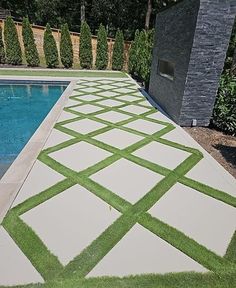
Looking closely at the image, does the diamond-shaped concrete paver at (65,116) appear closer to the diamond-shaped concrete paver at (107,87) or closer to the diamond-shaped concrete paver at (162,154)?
the diamond-shaped concrete paver at (162,154)


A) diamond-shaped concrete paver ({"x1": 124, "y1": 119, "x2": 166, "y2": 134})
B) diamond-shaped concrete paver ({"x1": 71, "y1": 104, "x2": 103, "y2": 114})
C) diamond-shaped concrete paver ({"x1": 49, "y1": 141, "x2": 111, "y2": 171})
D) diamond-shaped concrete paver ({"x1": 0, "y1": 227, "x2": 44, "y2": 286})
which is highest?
diamond-shaped concrete paver ({"x1": 124, "y1": 119, "x2": 166, "y2": 134})

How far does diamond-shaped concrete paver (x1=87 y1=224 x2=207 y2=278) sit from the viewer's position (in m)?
2.29

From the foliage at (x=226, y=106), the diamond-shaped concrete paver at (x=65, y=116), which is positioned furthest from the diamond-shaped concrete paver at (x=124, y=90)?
the foliage at (x=226, y=106)

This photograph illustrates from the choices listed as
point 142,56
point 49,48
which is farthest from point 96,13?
point 142,56

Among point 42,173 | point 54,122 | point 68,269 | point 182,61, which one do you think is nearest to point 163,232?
point 68,269

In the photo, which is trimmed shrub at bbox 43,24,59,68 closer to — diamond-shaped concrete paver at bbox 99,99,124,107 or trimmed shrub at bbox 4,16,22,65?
trimmed shrub at bbox 4,16,22,65

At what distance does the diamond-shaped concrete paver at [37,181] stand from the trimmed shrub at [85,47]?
47.5 feet

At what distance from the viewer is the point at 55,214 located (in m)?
2.96

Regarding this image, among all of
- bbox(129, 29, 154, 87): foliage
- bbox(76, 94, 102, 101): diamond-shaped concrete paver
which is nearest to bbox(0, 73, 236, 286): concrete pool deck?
bbox(76, 94, 102, 101): diamond-shaped concrete paver

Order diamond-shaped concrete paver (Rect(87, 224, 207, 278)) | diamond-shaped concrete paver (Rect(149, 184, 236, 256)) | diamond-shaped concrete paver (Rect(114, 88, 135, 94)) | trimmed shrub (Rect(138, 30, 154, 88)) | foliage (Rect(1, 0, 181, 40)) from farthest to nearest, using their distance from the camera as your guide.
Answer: foliage (Rect(1, 0, 181, 40)) < trimmed shrub (Rect(138, 30, 154, 88)) < diamond-shaped concrete paver (Rect(114, 88, 135, 94)) < diamond-shaped concrete paver (Rect(149, 184, 236, 256)) < diamond-shaped concrete paver (Rect(87, 224, 207, 278))

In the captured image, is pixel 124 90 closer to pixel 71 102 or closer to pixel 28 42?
pixel 71 102

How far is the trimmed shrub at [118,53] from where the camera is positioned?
16.6 m

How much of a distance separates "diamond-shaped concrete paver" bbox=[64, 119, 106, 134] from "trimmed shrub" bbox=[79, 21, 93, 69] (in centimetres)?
1201

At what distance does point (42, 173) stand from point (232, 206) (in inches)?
118
